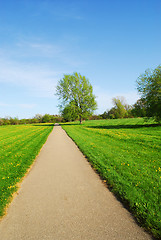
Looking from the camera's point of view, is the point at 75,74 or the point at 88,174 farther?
the point at 75,74

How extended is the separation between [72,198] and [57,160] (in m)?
4.13

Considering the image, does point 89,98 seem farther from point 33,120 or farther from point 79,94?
point 33,120

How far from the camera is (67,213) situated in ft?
11.4

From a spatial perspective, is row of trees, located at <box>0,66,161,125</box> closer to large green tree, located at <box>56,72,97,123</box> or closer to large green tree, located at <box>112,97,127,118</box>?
large green tree, located at <box>56,72,97,123</box>

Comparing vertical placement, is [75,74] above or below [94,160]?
above

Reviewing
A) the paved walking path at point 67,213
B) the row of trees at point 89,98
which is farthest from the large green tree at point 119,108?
the paved walking path at point 67,213

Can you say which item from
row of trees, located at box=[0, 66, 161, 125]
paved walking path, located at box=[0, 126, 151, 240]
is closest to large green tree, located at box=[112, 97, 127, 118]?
row of trees, located at box=[0, 66, 161, 125]

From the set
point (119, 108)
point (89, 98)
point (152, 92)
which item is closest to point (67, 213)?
point (152, 92)

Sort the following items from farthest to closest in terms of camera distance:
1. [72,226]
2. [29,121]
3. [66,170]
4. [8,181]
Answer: [29,121]
[66,170]
[8,181]
[72,226]

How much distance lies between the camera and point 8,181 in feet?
17.3

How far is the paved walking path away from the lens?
284cm

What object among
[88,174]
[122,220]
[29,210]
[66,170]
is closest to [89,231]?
[122,220]

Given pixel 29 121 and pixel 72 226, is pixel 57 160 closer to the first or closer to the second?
pixel 72 226

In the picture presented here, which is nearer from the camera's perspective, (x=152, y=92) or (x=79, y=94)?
(x=152, y=92)
